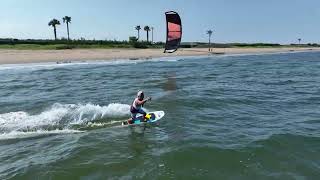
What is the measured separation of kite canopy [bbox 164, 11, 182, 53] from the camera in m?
26.5

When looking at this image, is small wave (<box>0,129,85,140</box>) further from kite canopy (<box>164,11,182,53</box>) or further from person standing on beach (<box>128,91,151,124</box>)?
kite canopy (<box>164,11,182,53</box>)

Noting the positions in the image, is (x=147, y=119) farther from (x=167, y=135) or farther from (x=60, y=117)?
(x=60, y=117)

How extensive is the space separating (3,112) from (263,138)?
10813 mm

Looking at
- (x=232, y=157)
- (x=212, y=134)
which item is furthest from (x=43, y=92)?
(x=232, y=157)

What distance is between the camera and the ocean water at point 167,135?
32.3 ft

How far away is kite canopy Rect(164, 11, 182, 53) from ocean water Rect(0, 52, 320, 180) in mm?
5056

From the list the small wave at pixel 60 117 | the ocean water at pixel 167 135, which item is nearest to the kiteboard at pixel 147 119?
the ocean water at pixel 167 135

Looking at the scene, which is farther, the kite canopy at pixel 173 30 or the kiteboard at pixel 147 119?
the kite canopy at pixel 173 30

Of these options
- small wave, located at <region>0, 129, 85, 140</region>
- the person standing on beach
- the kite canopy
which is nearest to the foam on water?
small wave, located at <region>0, 129, 85, 140</region>

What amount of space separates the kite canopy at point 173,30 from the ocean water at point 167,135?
5056 mm

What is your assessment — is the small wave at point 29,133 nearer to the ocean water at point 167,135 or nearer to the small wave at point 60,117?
the ocean water at point 167,135

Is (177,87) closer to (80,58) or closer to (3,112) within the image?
(3,112)

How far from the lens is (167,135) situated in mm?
12953

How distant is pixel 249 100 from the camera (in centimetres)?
1952
